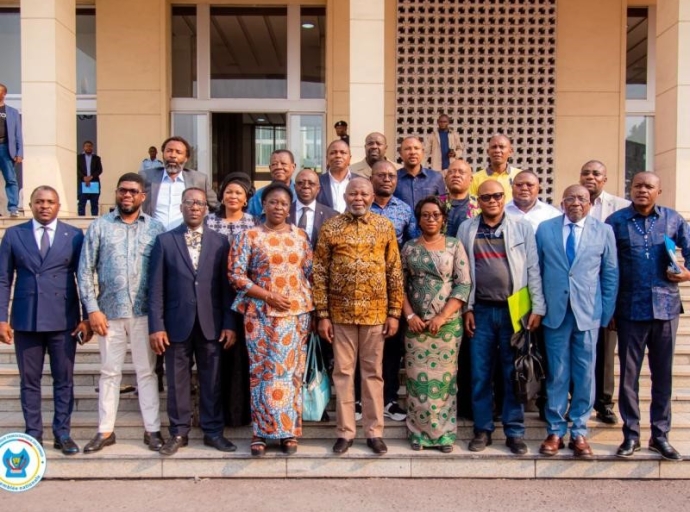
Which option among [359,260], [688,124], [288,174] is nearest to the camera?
[359,260]

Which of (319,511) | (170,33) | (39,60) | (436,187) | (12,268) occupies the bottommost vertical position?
→ (319,511)

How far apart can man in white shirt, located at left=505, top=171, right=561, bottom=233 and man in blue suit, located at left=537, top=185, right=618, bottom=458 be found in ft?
1.33

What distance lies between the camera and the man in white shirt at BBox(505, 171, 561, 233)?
5.00 metres

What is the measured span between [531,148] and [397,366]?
7810mm

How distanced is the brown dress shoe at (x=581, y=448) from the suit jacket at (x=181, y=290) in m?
2.53

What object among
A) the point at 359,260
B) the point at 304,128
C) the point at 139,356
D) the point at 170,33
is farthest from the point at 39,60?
the point at 359,260

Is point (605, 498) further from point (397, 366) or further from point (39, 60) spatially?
point (39, 60)

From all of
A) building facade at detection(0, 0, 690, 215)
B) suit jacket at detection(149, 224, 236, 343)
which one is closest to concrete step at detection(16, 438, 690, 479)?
suit jacket at detection(149, 224, 236, 343)

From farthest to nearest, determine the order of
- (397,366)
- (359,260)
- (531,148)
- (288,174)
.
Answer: (531,148) → (288,174) → (397,366) → (359,260)

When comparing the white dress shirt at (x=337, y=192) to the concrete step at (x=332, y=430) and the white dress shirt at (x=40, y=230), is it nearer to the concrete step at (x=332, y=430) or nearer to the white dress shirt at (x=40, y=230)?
the concrete step at (x=332, y=430)

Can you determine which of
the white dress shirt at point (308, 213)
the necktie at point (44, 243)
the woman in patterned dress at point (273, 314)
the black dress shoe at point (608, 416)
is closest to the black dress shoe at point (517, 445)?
the black dress shoe at point (608, 416)

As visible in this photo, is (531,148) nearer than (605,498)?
No

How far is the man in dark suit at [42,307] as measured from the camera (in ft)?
14.8

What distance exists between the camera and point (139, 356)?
464 cm
